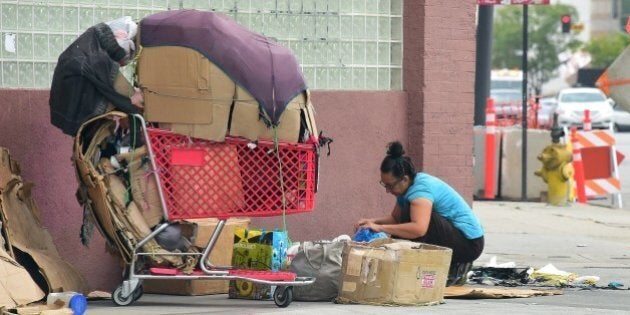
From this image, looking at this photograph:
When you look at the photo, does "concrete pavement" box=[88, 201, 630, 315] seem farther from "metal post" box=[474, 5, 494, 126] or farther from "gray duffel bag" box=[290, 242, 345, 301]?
"metal post" box=[474, 5, 494, 126]

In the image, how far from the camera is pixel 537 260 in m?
13.9

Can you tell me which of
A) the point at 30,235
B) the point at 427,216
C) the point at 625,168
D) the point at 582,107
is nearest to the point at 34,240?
the point at 30,235

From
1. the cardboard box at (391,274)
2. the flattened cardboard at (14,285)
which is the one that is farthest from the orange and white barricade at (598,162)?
the flattened cardboard at (14,285)

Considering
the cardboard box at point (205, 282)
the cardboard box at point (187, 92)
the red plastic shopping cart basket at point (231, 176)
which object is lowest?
the cardboard box at point (205, 282)

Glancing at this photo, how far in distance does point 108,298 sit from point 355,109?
2.94 meters

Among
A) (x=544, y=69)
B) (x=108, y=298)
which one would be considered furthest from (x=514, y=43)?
(x=108, y=298)

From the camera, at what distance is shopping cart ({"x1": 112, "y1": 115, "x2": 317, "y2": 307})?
31.2 feet

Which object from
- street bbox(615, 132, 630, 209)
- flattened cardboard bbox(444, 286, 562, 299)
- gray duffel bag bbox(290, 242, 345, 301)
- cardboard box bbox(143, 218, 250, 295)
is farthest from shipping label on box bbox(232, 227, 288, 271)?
street bbox(615, 132, 630, 209)

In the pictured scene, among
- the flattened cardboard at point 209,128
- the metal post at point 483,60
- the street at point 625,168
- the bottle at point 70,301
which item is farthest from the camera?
the metal post at point 483,60

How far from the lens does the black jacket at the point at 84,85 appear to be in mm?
9602

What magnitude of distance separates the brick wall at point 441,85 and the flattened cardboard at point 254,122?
3.14 meters

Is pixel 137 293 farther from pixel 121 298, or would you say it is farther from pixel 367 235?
pixel 367 235

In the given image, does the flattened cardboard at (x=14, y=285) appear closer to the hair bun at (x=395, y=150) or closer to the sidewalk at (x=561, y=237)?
the hair bun at (x=395, y=150)

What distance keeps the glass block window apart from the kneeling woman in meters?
1.64
